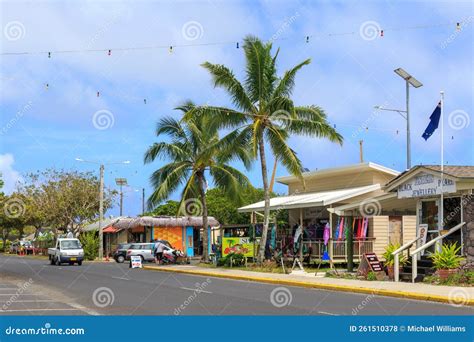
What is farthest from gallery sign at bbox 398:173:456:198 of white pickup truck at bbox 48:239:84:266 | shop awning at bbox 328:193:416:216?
white pickup truck at bbox 48:239:84:266

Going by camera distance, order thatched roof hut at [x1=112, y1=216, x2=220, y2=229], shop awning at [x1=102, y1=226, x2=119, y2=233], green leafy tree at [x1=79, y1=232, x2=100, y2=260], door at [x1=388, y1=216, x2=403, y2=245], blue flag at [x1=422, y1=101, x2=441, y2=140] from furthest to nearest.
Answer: shop awning at [x1=102, y1=226, x2=119, y2=233] → thatched roof hut at [x1=112, y1=216, x2=220, y2=229] → green leafy tree at [x1=79, y1=232, x2=100, y2=260] → door at [x1=388, y1=216, x2=403, y2=245] → blue flag at [x1=422, y1=101, x2=441, y2=140]

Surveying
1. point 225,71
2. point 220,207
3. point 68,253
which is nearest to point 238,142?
point 225,71

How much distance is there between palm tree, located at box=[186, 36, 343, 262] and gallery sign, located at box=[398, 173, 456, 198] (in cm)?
631

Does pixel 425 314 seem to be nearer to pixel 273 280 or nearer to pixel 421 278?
pixel 421 278

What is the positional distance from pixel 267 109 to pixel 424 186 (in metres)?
9.41

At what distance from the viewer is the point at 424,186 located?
923 inches

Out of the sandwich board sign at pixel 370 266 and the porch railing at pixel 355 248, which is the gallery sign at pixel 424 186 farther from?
the porch railing at pixel 355 248

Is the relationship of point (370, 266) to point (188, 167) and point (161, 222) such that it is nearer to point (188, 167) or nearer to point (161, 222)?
point (188, 167)

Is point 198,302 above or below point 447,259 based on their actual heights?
below

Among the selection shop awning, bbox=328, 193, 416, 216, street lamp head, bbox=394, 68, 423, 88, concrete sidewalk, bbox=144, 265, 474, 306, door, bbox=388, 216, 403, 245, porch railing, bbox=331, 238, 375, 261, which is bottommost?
concrete sidewalk, bbox=144, 265, 474, 306

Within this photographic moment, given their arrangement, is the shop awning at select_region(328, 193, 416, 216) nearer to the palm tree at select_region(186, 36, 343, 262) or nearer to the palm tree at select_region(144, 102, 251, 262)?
the palm tree at select_region(186, 36, 343, 262)

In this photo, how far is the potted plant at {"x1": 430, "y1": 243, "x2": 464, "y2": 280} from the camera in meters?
20.6

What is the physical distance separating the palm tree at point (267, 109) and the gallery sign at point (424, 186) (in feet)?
20.7

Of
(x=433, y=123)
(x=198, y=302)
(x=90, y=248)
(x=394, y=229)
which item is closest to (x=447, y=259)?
(x=433, y=123)
